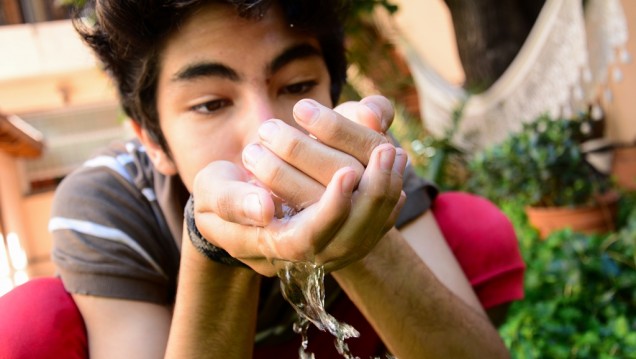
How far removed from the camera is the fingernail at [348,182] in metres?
0.76

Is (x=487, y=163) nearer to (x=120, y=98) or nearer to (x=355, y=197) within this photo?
(x=120, y=98)

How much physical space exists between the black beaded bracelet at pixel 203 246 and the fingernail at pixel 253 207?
251 mm

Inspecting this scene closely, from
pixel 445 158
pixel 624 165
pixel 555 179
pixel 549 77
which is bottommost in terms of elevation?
pixel 624 165

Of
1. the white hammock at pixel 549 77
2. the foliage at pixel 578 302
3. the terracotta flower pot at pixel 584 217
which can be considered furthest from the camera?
the white hammock at pixel 549 77

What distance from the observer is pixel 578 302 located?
2211 millimetres

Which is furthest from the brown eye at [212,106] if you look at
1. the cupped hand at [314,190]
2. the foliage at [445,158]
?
the foliage at [445,158]

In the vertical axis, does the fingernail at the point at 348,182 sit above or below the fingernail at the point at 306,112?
below

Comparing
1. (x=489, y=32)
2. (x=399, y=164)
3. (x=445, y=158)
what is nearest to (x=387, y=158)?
(x=399, y=164)

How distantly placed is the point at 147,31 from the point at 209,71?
0.64 ft

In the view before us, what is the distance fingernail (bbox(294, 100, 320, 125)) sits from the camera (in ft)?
2.78

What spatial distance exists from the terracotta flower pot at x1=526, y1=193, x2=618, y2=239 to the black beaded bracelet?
230 cm

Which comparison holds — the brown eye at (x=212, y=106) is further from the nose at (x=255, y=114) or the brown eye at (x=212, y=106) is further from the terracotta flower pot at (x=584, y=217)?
the terracotta flower pot at (x=584, y=217)

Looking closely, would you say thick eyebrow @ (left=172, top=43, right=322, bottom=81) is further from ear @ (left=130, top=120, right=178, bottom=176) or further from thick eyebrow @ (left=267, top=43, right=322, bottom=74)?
ear @ (left=130, top=120, right=178, bottom=176)

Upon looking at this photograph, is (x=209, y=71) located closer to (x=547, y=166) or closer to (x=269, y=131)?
(x=269, y=131)
